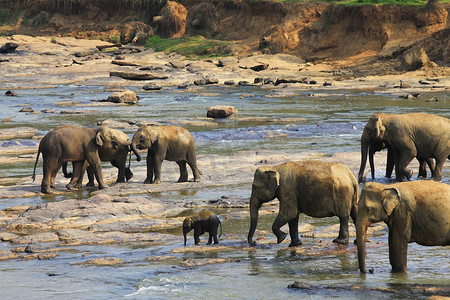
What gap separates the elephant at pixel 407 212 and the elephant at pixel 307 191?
5.99ft

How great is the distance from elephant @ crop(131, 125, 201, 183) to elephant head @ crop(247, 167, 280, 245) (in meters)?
5.62

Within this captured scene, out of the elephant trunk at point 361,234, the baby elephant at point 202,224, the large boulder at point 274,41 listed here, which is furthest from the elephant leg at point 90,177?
the large boulder at point 274,41

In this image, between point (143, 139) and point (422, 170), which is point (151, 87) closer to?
point (143, 139)

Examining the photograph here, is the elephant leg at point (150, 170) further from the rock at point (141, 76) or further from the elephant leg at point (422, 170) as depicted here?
the rock at point (141, 76)

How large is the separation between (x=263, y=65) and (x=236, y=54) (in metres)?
3.96

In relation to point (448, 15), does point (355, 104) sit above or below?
below

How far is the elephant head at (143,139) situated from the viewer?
626 inches

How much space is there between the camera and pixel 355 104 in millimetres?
35188

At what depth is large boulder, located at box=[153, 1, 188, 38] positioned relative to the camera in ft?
206

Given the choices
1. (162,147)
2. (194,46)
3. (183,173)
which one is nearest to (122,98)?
(194,46)

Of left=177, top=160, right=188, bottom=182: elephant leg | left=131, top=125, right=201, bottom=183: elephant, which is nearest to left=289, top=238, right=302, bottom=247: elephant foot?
left=131, top=125, right=201, bottom=183: elephant

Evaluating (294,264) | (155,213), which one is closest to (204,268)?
(294,264)

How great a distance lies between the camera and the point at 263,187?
1048 cm

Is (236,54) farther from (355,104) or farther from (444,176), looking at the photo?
(444,176)
